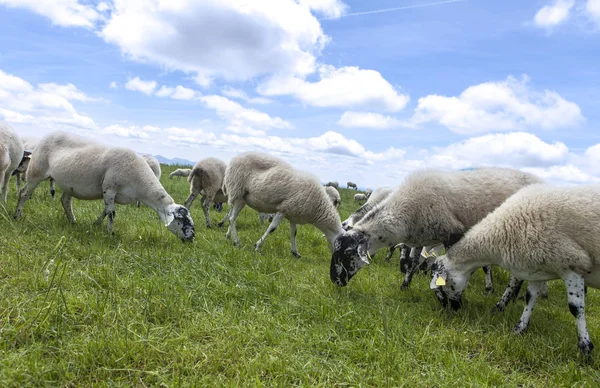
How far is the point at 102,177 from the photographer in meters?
7.10

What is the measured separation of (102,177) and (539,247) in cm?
728

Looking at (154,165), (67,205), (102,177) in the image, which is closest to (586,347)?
(102,177)

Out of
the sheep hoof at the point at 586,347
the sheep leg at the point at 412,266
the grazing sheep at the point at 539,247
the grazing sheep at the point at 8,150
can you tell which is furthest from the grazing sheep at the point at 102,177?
the sheep hoof at the point at 586,347

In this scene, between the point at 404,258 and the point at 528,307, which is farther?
the point at 404,258

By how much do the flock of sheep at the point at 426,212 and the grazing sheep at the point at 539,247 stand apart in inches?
0.4

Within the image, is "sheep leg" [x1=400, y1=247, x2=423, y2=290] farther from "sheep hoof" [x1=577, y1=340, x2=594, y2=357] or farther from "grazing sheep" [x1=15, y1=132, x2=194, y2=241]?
"grazing sheep" [x1=15, y1=132, x2=194, y2=241]

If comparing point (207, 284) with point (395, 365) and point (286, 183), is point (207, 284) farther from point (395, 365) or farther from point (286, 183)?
point (286, 183)

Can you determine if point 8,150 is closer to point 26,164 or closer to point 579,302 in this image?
point 26,164

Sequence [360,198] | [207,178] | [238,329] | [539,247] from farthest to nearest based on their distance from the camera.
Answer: [360,198], [207,178], [539,247], [238,329]

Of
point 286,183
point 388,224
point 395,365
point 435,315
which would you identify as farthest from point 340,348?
point 286,183

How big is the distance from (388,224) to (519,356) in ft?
7.94

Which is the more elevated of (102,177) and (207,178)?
(102,177)

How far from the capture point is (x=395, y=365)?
3273 mm

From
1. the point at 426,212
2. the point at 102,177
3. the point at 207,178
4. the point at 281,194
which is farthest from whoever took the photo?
the point at 207,178
